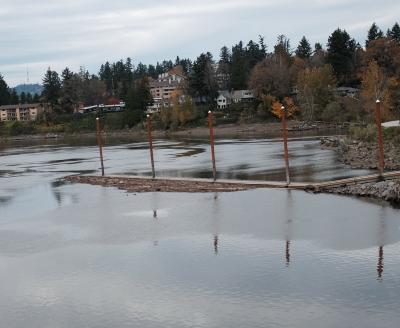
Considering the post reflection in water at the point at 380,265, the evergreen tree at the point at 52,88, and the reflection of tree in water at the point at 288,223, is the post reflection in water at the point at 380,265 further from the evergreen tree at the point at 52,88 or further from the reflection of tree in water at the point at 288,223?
the evergreen tree at the point at 52,88

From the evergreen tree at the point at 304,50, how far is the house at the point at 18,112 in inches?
2676

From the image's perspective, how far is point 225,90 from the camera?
124 metres

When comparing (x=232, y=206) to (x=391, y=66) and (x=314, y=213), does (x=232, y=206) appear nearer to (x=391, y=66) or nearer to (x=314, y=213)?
(x=314, y=213)

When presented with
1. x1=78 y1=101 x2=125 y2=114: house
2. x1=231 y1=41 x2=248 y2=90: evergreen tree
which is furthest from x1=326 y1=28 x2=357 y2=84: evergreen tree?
x1=78 y1=101 x2=125 y2=114: house

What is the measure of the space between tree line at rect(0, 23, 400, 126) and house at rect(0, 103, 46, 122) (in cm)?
1402

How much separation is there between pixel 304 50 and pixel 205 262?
118 m

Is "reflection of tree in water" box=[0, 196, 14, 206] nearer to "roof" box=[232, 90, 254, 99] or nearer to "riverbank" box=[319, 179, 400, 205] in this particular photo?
"riverbank" box=[319, 179, 400, 205]

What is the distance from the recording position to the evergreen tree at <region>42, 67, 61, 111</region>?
127250mm

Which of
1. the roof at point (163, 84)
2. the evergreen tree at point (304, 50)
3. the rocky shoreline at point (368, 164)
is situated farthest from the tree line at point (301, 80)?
the rocky shoreline at point (368, 164)

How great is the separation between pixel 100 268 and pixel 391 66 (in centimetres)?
8527

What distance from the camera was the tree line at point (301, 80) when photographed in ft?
259

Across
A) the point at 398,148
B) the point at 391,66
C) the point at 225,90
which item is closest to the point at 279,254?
the point at 398,148

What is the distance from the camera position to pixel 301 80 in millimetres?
89750

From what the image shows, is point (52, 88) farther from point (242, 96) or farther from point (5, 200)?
point (5, 200)
